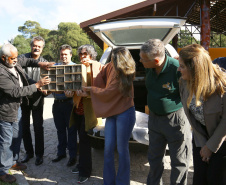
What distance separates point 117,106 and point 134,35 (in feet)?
5.19

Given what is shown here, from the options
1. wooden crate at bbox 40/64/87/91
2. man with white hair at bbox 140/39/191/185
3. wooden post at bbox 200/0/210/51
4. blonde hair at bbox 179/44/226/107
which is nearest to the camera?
blonde hair at bbox 179/44/226/107

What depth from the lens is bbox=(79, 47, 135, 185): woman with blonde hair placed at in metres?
2.52

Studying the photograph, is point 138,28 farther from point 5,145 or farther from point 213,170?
point 5,145

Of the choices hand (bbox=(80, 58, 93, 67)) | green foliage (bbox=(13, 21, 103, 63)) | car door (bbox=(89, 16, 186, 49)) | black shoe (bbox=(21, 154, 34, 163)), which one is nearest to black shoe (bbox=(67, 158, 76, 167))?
black shoe (bbox=(21, 154, 34, 163))

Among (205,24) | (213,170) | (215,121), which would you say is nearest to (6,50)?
(215,121)

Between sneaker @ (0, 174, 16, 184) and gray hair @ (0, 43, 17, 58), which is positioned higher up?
gray hair @ (0, 43, 17, 58)

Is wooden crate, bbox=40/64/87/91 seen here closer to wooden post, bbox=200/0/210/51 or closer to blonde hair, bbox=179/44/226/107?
blonde hair, bbox=179/44/226/107

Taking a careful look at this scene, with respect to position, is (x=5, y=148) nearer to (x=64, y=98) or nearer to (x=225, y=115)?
(x=64, y=98)

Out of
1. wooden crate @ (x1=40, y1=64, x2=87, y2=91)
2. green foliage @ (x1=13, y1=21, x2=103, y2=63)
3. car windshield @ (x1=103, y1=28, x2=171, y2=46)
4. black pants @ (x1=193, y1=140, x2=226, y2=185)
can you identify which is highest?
green foliage @ (x1=13, y1=21, x2=103, y2=63)

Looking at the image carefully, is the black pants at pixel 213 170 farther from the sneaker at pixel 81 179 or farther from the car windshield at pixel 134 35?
the car windshield at pixel 134 35

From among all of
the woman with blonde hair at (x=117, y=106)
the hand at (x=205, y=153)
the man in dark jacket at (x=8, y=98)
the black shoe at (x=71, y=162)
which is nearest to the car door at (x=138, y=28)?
the woman with blonde hair at (x=117, y=106)

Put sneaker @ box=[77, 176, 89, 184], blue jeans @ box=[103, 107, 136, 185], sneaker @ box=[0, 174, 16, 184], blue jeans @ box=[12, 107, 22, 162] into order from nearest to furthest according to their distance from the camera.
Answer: blue jeans @ box=[103, 107, 136, 185] < sneaker @ box=[0, 174, 16, 184] < sneaker @ box=[77, 176, 89, 184] < blue jeans @ box=[12, 107, 22, 162]

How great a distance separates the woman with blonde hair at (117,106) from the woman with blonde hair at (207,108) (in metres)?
0.78

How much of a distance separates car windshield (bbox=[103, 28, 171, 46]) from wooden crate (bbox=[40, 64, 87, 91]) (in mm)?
853
